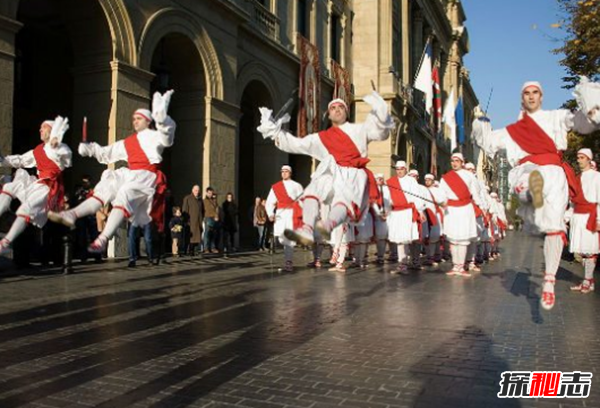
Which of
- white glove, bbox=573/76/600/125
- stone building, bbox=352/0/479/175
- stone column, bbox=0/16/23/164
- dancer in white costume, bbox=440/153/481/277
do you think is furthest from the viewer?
stone building, bbox=352/0/479/175

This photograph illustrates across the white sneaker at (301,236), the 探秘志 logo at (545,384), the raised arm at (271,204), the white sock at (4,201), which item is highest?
the raised arm at (271,204)

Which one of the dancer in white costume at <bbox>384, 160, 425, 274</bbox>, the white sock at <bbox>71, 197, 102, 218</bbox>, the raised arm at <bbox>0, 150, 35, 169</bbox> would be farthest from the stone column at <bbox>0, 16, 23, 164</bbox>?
the dancer in white costume at <bbox>384, 160, 425, 274</bbox>

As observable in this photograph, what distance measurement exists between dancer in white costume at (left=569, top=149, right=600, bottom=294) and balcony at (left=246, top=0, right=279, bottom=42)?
13622 millimetres

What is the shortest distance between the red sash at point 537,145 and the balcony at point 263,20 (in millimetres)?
15537

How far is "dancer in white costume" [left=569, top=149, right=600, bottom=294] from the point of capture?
362 inches

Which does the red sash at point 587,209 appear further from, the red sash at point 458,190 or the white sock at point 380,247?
the white sock at point 380,247

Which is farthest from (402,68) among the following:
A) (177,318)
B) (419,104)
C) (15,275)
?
(177,318)

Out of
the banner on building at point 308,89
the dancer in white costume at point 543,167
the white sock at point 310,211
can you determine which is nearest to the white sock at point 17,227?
the white sock at point 310,211

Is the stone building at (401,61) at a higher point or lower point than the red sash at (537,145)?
higher

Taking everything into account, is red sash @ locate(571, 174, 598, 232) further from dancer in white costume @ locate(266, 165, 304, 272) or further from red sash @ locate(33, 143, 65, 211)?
red sash @ locate(33, 143, 65, 211)

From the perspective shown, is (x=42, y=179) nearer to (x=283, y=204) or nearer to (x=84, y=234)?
(x=84, y=234)

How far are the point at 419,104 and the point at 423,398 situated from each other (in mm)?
39056

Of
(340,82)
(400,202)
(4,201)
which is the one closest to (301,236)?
(4,201)

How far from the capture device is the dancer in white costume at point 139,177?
6555mm
